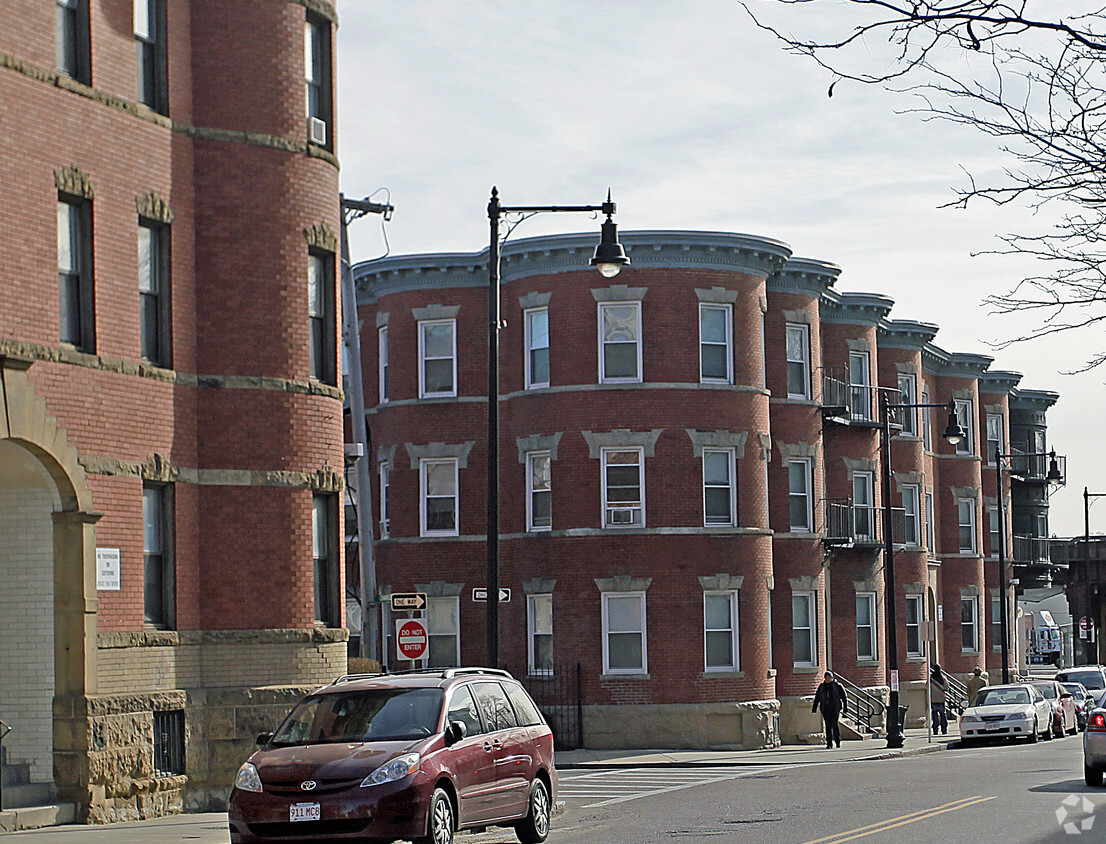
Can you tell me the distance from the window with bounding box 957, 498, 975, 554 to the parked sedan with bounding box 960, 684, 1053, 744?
53.5ft

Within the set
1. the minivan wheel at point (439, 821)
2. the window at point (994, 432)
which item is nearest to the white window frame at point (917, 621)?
the window at point (994, 432)

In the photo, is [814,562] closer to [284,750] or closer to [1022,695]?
[1022,695]

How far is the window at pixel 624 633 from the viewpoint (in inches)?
1484

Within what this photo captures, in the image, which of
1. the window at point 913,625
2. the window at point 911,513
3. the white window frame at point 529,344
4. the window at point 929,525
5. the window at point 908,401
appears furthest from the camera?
the window at point 929,525

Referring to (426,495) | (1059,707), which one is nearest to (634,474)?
(426,495)

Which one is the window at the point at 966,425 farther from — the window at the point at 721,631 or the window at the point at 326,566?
the window at the point at 326,566

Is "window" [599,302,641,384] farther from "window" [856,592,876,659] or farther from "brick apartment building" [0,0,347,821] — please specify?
"brick apartment building" [0,0,347,821]

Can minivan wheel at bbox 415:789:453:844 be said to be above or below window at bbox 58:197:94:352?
below

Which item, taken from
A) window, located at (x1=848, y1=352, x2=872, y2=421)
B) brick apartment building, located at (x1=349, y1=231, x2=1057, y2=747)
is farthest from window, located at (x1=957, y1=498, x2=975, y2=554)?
brick apartment building, located at (x1=349, y1=231, x2=1057, y2=747)

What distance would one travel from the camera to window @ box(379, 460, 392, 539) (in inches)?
1646

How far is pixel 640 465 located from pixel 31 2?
21.0 m

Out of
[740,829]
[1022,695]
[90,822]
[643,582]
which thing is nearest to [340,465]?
[90,822]

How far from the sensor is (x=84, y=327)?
20.9m

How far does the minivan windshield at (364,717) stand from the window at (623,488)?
21.8m
